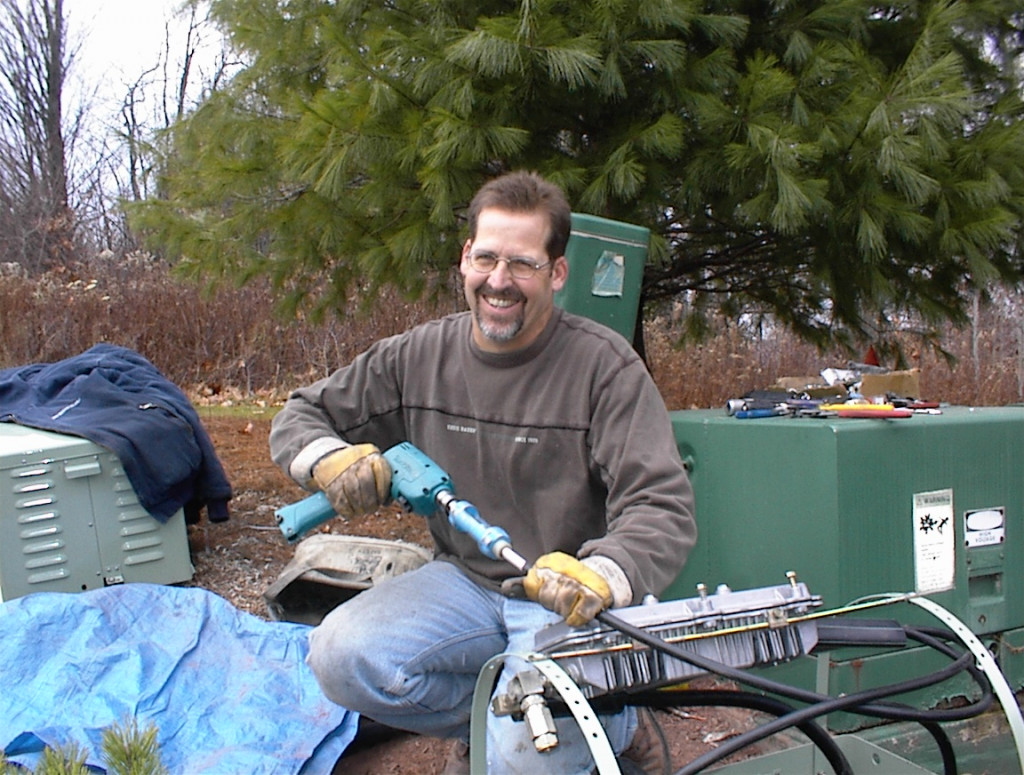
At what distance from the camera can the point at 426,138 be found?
3.79 m

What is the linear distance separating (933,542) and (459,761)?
1524mm

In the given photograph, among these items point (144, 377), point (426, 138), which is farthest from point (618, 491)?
point (144, 377)

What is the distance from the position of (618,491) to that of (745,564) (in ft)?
2.78

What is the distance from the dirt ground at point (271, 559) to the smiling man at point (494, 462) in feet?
1.51

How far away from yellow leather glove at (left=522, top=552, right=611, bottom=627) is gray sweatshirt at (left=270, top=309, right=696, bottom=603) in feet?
1.08

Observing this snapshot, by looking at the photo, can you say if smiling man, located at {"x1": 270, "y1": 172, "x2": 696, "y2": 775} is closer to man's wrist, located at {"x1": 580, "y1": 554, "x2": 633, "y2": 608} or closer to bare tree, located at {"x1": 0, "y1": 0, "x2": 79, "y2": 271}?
Answer: man's wrist, located at {"x1": 580, "y1": 554, "x2": 633, "y2": 608}

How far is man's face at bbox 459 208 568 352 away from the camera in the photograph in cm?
250

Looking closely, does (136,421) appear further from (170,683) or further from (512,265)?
(512,265)

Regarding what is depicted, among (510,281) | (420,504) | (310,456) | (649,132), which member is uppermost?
(649,132)

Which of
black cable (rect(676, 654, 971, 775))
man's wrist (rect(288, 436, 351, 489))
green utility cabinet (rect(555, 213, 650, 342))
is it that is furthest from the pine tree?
black cable (rect(676, 654, 971, 775))

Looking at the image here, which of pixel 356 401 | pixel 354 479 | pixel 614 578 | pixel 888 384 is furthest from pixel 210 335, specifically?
pixel 614 578

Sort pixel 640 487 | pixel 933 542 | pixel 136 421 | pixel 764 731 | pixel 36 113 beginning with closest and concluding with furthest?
pixel 764 731
pixel 640 487
pixel 933 542
pixel 136 421
pixel 36 113

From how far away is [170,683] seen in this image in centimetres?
312

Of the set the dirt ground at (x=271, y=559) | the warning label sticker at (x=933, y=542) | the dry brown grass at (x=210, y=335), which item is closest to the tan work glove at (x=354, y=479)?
the dirt ground at (x=271, y=559)
